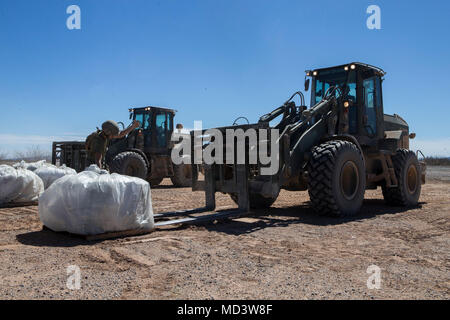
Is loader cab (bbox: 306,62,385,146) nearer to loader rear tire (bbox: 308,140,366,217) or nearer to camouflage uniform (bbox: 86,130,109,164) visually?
loader rear tire (bbox: 308,140,366,217)

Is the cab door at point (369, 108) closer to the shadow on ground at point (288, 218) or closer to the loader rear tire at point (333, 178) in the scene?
the loader rear tire at point (333, 178)

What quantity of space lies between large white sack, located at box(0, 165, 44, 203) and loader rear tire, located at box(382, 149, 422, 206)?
692 cm

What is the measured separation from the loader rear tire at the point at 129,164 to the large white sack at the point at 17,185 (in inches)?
143

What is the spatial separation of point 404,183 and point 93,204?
5975mm

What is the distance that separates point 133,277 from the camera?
9.59 feet

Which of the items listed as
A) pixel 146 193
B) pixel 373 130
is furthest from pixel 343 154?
pixel 146 193

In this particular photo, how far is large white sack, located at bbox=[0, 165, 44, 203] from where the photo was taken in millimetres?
7180

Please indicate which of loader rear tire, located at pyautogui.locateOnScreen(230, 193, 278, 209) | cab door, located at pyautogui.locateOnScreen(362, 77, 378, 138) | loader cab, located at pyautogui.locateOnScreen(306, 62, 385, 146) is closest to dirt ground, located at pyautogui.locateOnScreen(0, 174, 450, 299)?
loader rear tire, located at pyautogui.locateOnScreen(230, 193, 278, 209)

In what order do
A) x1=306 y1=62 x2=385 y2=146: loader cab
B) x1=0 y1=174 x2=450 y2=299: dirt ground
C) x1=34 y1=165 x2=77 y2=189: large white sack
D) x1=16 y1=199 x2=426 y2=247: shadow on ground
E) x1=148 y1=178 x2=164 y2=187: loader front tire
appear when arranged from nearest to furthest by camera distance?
x1=0 y1=174 x2=450 y2=299: dirt ground → x1=16 y1=199 x2=426 y2=247: shadow on ground → x1=306 y1=62 x2=385 y2=146: loader cab → x1=34 y1=165 x2=77 y2=189: large white sack → x1=148 y1=178 x2=164 y2=187: loader front tire

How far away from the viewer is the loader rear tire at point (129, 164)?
11.2 m

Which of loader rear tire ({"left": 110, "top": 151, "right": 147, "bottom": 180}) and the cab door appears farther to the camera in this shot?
loader rear tire ({"left": 110, "top": 151, "right": 147, "bottom": 180})

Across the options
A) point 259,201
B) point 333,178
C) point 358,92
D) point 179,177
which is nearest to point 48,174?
point 259,201

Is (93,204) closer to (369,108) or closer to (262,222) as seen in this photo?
(262,222)
